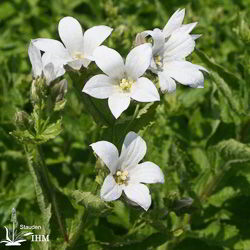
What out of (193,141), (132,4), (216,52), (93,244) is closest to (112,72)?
(93,244)

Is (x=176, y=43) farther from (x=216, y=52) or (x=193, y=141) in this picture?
(x=216, y=52)

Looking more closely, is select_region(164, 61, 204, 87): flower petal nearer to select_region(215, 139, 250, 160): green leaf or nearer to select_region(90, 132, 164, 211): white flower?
select_region(90, 132, 164, 211): white flower

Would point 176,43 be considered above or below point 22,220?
above

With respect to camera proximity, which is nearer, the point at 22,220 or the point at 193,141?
the point at 22,220

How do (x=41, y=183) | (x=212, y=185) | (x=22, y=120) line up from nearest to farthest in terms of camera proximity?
(x=22, y=120)
(x=41, y=183)
(x=212, y=185)

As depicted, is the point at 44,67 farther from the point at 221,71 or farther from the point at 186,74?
the point at 221,71

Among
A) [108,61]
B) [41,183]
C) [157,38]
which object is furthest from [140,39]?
[41,183]

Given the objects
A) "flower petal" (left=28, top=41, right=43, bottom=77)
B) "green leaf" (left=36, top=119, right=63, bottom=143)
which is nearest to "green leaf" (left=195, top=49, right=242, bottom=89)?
"flower petal" (left=28, top=41, right=43, bottom=77)

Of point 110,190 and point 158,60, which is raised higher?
point 158,60
